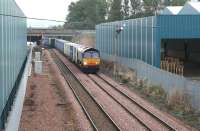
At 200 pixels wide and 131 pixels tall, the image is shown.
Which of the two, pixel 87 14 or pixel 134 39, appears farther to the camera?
pixel 87 14

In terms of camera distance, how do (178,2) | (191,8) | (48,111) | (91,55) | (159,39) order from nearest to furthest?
1. (48,111)
2. (159,39)
3. (91,55)
4. (191,8)
5. (178,2)

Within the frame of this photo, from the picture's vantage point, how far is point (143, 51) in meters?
44.2

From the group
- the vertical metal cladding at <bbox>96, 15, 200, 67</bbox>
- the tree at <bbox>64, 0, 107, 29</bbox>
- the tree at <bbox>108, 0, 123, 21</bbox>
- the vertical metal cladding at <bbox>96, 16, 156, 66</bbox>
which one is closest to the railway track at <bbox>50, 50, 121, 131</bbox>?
the vertical metal cladding at <bbox>96, 15, 200, 67</bbox>

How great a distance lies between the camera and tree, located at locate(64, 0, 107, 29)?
5856 inches

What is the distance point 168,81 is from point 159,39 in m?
11.2

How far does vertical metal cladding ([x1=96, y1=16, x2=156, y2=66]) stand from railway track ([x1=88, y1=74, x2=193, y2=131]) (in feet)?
24.0

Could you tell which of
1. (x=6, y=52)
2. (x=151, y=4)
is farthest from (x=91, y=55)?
(x=151, y=4)

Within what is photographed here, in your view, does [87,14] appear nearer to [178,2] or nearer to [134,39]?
[178,2]

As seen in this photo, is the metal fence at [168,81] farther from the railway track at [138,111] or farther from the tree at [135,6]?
the tree at [135,6]

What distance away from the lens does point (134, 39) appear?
160 ft

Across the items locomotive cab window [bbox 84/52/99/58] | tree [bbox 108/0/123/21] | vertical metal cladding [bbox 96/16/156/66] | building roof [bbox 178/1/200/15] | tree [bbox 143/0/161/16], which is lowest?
locomotive cab window [bbox 84/52/99/58]

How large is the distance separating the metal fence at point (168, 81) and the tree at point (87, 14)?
106m

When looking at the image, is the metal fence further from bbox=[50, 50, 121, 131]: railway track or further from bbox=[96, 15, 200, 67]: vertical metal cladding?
bbox=[50, 50, 121, 131]: railway track

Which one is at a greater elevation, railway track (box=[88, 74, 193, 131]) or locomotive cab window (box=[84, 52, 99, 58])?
locomotive cab window (box=[84, 52, 99, 58])
